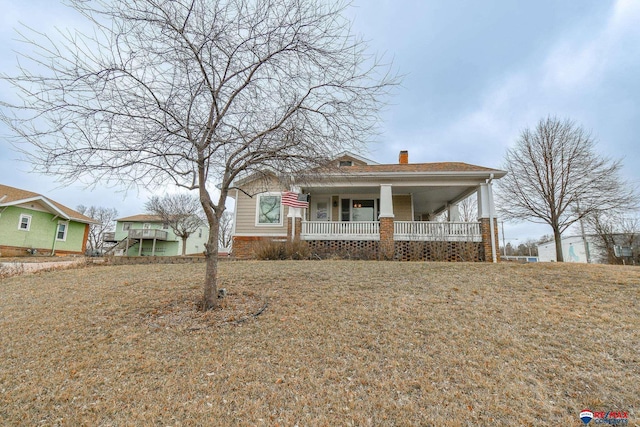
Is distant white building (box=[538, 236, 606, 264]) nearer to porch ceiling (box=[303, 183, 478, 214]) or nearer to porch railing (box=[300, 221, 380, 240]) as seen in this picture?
porch ceiling (box=[303, 183, 478, 214])

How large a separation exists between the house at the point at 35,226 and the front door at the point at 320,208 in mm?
17264

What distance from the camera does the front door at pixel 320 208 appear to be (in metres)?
14.9

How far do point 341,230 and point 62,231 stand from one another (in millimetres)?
20159

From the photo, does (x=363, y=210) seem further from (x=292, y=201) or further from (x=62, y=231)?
(x=62, y=231)

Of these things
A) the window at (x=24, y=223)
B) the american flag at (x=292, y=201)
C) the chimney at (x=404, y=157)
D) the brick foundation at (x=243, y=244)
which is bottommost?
the brick foundation at (x=243, y=244)

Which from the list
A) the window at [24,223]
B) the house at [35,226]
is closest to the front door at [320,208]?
the house at [35,226]

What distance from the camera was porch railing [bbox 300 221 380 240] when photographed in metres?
12.2

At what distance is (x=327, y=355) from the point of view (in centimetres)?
345

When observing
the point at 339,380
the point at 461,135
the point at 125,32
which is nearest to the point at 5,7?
the point at 125,32

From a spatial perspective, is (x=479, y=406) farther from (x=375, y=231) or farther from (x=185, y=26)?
(x=375, y=231)

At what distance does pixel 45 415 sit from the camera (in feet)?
8.18

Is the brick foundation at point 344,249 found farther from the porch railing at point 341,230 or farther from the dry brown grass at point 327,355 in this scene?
the dry brown grass at point 327,355

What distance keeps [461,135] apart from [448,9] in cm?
861

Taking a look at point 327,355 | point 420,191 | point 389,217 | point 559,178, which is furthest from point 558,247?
point 327,355
